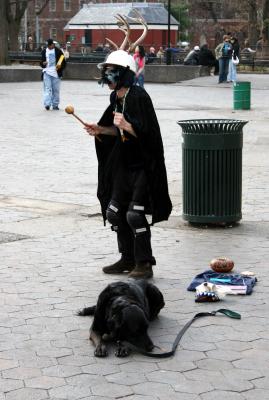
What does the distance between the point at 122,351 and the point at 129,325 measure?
16cm

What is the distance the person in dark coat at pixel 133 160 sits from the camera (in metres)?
6.91

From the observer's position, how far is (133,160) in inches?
277

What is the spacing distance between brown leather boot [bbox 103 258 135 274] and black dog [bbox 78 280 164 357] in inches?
59.2

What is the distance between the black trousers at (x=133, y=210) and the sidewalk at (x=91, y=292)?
32 centimetres

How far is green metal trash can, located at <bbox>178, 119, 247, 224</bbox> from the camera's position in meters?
Result: 8.91

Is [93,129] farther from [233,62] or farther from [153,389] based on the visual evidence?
[233,62]

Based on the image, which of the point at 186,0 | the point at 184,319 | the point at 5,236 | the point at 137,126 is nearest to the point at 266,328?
the point at 184,319

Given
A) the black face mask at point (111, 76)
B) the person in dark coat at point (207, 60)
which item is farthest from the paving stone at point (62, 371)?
the person in dark coat at point (207, 60)

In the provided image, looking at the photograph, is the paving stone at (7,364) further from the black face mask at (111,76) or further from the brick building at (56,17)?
the brick building at (56,17)

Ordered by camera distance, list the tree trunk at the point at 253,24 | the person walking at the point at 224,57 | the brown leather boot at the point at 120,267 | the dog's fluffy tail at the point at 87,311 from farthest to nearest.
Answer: the tree trunk at the point at 253,24, the person walking at the point at 224,57, the brown leather boot at the point at 120,267, the dog's fluffy tail at the point at 87,311

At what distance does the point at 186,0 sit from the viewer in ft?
275

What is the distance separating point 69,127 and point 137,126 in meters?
12.5

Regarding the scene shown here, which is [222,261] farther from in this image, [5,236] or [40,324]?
[5,236]

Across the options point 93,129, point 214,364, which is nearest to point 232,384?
point 214,364
